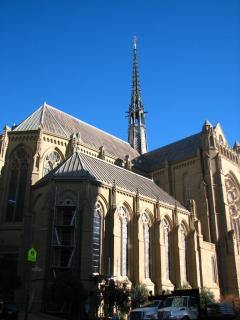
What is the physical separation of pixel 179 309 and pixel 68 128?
32263 millimetres

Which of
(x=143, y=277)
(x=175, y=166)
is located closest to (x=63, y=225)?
(x=143, y=277)

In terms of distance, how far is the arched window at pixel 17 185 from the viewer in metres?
40.4

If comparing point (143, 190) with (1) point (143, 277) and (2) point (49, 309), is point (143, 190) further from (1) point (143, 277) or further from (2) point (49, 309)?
(2) point (49, 309)

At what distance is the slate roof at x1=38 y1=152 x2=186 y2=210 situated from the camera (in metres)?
35.8

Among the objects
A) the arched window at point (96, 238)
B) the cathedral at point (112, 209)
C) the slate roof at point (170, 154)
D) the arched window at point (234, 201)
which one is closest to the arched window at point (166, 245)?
the cathedral at point (112, 209)

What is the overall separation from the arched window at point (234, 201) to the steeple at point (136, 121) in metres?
20.4

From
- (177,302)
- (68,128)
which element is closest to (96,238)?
(177,302)

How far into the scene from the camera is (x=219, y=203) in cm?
5062

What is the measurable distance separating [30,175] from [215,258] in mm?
25141

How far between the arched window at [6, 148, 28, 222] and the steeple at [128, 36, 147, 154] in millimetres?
32413

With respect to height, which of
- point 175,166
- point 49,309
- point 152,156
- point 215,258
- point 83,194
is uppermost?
point 152,156

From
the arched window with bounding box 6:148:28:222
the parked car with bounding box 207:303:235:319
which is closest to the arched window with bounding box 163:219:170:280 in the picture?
the parked car with bounding box 207:303:235:319

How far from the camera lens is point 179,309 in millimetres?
22500

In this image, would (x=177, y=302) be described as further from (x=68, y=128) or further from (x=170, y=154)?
(x=170, y=154)
